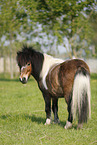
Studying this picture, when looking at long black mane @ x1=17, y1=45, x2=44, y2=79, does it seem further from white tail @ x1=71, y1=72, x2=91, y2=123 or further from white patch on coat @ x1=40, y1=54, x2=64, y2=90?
white tail @ x1=71, y1=72, x2=91, y2=123

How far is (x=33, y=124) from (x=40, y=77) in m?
1.15

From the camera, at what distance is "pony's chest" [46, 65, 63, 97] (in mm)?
4660

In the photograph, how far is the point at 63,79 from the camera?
4516 mm


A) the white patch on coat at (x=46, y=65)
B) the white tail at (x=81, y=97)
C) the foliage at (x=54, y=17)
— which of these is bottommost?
the white tail at (x=81, y=97)

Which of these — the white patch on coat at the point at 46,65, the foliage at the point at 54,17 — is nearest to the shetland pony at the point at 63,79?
the white patch on coat at the point at 46,65

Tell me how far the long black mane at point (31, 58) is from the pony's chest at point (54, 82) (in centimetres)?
41

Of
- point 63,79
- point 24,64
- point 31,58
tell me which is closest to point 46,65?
point 31,58

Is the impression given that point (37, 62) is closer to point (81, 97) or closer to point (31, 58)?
point (31, 58)

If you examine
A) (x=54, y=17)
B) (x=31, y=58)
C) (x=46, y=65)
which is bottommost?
(x=46, y=65)

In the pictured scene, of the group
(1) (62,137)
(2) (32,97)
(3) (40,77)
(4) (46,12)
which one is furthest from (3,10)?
(1) (62,137)

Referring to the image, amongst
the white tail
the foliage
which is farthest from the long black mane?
the foliage

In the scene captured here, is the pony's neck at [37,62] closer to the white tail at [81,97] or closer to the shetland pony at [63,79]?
the shetland pony at [63,79]

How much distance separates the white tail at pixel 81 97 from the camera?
427cm

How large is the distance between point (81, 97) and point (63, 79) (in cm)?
54
